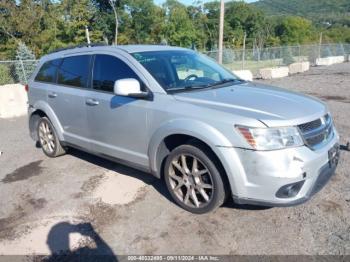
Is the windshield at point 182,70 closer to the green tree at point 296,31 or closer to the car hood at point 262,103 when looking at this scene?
the car hood at point 262,103

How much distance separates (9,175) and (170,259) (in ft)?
11.2

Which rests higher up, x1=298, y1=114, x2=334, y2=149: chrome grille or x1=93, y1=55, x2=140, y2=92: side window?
x1=93, y1=55, x2=140, y2=92: side window

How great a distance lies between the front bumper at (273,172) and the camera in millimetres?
3250

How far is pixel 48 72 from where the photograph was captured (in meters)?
5.86

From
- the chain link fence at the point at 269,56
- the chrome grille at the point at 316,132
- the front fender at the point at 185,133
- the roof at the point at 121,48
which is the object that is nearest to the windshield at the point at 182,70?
the roof at the point at 121,48

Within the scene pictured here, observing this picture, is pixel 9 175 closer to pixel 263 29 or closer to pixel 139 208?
pixel 139 208

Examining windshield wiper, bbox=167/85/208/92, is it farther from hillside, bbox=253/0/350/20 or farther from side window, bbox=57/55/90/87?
hillside, bbox=253/0/350/20

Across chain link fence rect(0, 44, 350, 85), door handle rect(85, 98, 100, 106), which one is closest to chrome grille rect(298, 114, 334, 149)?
door handle rect(85, 98, 100, 106)

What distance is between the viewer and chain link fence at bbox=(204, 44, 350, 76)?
25406mm

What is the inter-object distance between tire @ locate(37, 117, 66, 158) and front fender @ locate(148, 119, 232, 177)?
7.71 feet

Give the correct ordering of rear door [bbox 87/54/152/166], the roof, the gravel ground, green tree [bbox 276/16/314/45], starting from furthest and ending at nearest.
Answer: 1. green tree [bbox 276/16/314/45]
2. the roof
3. rear door [bbox 87/54/152/166]
4. the gravel ground

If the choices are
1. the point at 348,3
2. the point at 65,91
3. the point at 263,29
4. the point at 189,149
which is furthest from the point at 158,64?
the point at 348,3

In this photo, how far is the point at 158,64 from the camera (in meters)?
4.45

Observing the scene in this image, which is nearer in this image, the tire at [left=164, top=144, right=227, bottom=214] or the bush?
the tire at [left=164, top=144, right=227, bottom=214]
